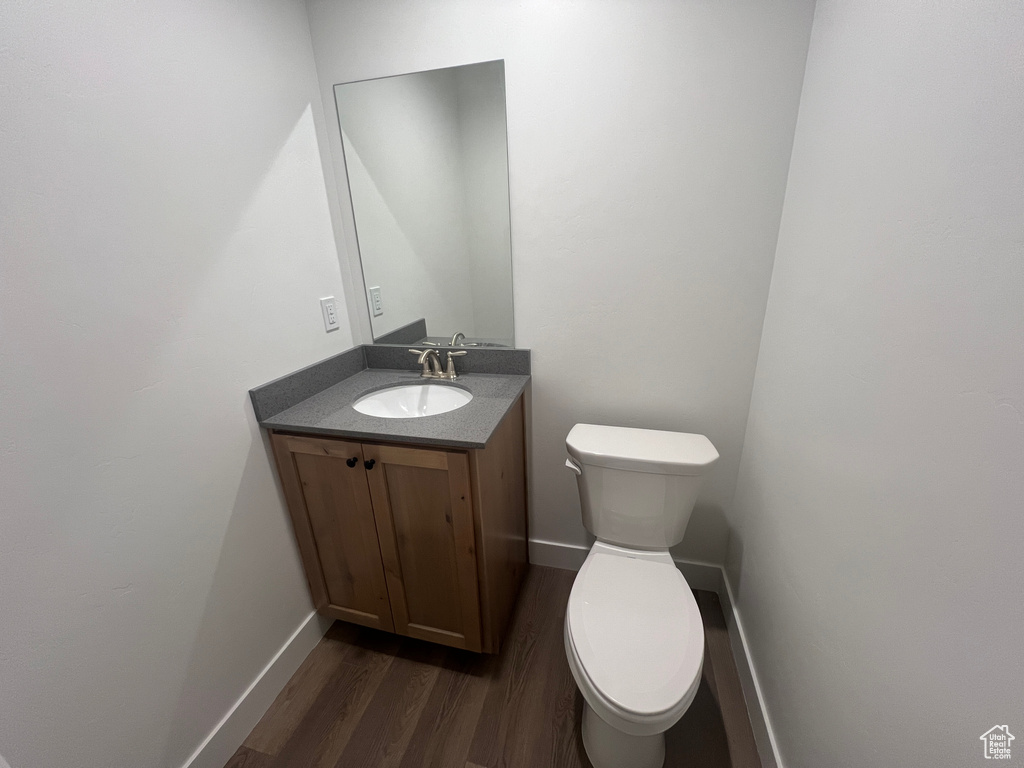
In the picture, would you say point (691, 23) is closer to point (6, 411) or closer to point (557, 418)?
point (557, 418)

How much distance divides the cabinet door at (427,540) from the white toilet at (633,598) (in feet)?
1.23

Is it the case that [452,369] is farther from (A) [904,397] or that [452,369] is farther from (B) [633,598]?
(A) [904,397]

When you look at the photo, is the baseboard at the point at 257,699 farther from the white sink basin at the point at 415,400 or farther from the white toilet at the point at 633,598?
the white toilet at the point at 633,598

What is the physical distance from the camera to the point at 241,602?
3.76 ft

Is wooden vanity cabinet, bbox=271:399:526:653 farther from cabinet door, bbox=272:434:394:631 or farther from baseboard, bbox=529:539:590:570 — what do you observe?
baseboard, bbox=529:539:590:570

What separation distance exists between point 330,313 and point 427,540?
882mm

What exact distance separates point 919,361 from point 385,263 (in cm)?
154

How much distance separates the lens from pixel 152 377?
896 mm

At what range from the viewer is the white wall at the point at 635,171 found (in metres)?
1.10

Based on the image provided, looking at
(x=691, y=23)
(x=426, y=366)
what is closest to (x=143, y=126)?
(x=426, y=366)

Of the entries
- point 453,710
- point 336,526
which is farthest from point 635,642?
point 336,526

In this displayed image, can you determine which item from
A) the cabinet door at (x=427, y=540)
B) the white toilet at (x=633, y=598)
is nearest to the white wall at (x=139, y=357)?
the cabinet door at (x=427, y=540)

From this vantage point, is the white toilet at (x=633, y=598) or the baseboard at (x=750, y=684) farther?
the baseboard at (x=750, y=684)

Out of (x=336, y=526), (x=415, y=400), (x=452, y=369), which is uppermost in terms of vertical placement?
(x=452, y=369)
